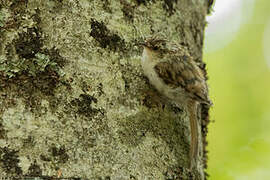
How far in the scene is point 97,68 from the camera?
2.13 meters

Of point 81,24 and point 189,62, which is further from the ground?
point 189,62

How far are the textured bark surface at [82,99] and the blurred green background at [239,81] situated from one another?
128 centimetres

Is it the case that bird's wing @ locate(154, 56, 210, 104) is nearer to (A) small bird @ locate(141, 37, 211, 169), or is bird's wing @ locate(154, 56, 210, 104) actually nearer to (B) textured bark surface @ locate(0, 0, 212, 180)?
(A) small bird @ locate(141, 37, 211, 169)

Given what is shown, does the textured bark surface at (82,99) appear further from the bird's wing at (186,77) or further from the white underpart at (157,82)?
the bird's wing at (186,77)

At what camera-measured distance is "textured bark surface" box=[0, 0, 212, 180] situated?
1.84 meters

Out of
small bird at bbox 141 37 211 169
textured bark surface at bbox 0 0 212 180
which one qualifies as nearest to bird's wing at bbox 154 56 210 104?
small bird at bbox 141 37 211 169

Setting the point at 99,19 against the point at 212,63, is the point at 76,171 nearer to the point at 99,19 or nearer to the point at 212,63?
the point at 99,19

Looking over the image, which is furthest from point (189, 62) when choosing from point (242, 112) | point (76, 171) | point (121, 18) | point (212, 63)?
point (212, 63)

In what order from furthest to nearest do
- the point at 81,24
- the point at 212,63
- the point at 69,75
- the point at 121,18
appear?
the point at 212,63
the point at 121,18
the point at 81,24
the point at 69,75

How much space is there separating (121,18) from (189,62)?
719 millimetres

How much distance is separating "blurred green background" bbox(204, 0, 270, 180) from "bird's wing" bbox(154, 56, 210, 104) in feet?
2.63

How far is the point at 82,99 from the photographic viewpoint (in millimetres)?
2018

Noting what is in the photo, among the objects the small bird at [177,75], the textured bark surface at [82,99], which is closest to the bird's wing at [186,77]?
the small bird at [177,75]

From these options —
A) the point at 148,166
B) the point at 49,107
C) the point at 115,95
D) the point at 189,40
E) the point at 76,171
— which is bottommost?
the point at 76,171
